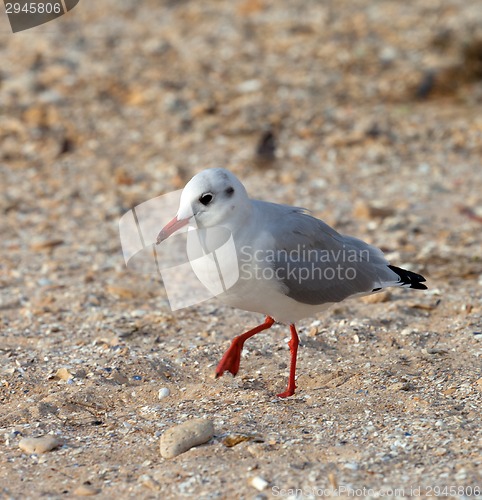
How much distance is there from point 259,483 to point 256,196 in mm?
4820

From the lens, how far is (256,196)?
328 inches

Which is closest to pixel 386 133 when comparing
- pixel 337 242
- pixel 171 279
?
pixel 171 279

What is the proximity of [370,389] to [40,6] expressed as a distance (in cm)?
837

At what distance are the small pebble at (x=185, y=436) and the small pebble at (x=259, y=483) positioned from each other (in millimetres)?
458

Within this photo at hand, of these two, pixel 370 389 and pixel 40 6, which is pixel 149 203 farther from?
pixel 40 6

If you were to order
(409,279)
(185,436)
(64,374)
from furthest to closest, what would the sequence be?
(409,279), (64,374), (185,436)

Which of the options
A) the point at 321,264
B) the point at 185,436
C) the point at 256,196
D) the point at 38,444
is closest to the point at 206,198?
the point at 321,264

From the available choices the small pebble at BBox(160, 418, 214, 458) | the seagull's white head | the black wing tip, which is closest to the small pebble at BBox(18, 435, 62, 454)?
the small pebble at BBox(160, 418, 214, 458)

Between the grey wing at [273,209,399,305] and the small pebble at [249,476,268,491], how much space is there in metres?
1.27

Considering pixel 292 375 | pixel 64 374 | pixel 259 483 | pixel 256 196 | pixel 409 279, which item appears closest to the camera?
pixel 259 483

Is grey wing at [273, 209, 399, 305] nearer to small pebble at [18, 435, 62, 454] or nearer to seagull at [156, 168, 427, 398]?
seagull at [156, 168, 427, 398]

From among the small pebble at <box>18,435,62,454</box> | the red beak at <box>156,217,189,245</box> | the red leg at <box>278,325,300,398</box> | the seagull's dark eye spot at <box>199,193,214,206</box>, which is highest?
the seagull's dark eye spot at <box>199,193,214,206</box>

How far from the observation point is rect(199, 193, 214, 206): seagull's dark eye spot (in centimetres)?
457

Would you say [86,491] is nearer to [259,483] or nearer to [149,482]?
[149,482]
